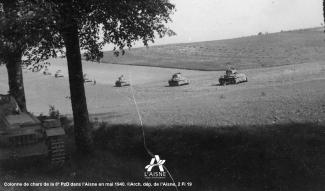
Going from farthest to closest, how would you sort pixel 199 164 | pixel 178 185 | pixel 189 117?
pixel 189 117
pixel 199 164
pixel 178 185

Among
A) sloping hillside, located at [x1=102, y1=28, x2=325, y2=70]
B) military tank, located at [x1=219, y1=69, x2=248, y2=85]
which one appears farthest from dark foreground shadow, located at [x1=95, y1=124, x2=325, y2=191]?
sloping hillside, located at [x1=102, y1=28, x2=325, y2=70]

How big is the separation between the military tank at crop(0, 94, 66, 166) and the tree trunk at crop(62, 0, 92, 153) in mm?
787

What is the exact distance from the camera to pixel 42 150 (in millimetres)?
13547

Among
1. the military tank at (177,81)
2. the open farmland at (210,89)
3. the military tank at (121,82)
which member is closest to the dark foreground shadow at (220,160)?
the open farmland at (210,89)

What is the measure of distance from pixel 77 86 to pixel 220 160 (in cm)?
508

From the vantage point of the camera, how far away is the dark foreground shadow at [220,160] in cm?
1134

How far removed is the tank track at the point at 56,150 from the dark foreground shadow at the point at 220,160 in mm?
292

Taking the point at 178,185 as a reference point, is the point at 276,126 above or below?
above

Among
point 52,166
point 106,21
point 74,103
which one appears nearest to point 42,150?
point 52,166

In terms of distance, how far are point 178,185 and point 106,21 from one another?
5454mm

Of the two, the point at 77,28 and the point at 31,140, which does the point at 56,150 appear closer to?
the point at 31,140

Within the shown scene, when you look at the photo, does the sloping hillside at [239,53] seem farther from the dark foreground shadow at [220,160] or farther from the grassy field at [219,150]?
the dark foreground shadow at [220,160]

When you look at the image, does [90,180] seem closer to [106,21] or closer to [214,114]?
[106,21]

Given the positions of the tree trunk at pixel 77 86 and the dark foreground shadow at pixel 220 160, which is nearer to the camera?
the dark foreground shadow at pixel 220 160
